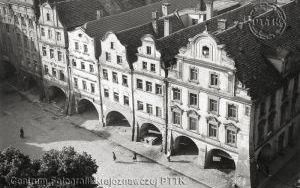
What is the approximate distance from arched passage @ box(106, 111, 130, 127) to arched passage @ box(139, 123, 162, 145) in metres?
6.09

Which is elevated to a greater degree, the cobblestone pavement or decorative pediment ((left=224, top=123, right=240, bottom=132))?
decorative pediment ((left=224, top=123, right=240, bottom=132))

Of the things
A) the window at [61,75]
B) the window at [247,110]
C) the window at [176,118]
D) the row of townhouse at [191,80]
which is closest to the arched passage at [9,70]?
the row of townhouse at [191,80]

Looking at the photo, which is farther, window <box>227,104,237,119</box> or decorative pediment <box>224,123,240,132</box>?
decorative pediment <box>224,123,240,132</box>

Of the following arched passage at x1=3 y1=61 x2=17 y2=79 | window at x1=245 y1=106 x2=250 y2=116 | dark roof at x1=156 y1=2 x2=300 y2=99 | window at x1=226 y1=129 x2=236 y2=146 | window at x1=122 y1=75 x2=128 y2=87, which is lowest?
arched passage at x1=3 y1=61 x2=17 y2=79

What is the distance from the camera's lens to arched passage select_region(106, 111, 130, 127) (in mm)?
77375

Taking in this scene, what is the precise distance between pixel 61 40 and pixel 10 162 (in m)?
37.6

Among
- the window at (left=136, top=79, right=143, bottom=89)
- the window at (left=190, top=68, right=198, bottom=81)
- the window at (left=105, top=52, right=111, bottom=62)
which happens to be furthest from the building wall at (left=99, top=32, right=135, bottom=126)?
the window at (left=190, top=68, right=198, bottom=81)

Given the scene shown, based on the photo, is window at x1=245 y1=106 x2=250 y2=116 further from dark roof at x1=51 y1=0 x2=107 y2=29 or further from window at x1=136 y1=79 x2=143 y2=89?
dark roof at x1=51 y1=0 x2=107 y2=29

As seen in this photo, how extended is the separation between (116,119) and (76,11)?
71.3ft

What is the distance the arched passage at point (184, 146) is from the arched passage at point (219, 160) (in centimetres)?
333

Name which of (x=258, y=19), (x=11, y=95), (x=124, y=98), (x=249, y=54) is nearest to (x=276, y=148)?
(x=249, y=54)

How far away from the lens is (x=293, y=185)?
194ft

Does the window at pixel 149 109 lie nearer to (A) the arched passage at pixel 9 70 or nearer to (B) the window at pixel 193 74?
(B) the window at pixel 193 74

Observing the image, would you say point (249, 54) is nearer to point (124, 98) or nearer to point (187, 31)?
point (187, 31)
